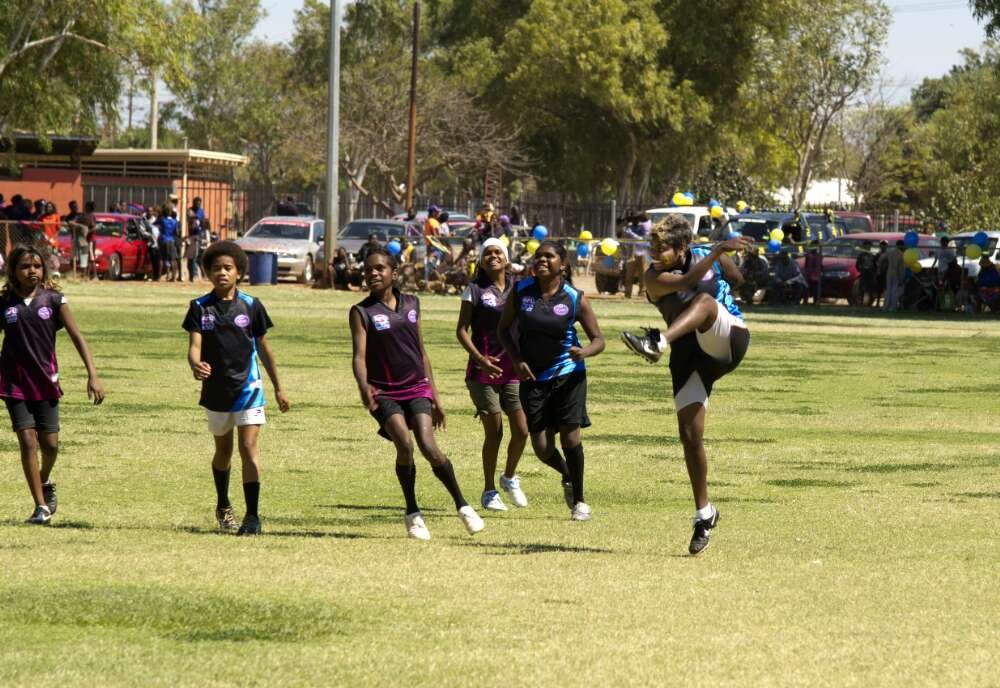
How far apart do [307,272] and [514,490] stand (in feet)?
111

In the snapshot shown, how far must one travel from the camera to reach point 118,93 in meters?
44.2

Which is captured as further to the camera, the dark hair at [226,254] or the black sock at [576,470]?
the black sock at [576,470]

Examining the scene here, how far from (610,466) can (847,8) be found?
56.7 metres

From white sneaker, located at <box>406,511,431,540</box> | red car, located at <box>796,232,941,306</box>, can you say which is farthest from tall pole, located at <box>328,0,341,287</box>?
white sneaker, located at <box>406,511,431,540</box>

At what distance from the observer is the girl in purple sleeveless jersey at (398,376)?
10.1 meters

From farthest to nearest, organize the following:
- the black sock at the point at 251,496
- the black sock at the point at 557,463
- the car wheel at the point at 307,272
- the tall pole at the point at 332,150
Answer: the car wheel at the point at 307,272 < the tall pole at the point at 332,150 < the black sock at the point at 557,463 < the black sock at the point at 251,496

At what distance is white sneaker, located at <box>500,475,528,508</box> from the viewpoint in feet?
39.6

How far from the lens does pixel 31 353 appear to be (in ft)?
34.7

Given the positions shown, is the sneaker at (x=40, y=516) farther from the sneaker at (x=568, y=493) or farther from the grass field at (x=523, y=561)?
the sneaker at (x=568, y=493)

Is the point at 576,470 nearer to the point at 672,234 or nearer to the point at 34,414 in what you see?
the point at 672,234

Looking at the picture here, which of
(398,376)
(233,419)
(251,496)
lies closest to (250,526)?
(251,496)

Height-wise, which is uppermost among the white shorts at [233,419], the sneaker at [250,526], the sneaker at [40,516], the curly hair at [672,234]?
the curly hair at [672,234]

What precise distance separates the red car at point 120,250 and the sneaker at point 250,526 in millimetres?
33162

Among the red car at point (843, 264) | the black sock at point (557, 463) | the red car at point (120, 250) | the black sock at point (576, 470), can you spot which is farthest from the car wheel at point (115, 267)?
the black sock at point (576, 470)
